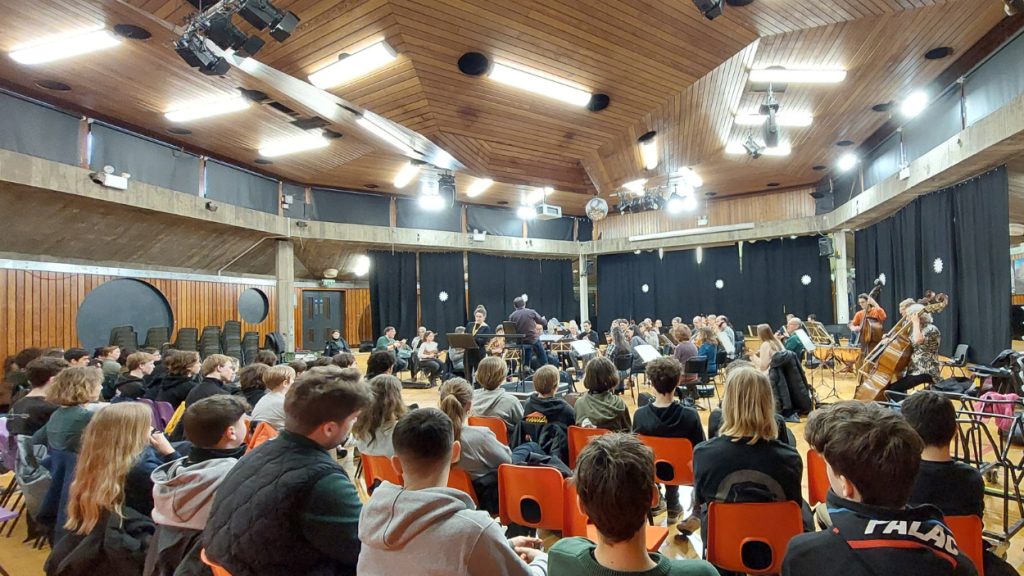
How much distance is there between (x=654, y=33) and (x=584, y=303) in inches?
495

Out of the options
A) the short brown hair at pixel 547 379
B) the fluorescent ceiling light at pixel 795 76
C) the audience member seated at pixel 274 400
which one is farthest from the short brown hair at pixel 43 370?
the fluorescent ceiling light at pixel 795 76

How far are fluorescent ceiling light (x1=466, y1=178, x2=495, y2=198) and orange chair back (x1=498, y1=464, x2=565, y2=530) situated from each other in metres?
10.4

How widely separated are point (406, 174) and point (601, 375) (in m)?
9.38

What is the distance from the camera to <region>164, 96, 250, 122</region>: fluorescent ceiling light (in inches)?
304

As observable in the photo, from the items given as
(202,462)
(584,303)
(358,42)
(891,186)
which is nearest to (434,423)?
(202,462)

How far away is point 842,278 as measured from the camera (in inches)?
520

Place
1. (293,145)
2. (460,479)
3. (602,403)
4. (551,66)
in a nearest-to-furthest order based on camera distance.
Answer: (460,479), (602,403), (551,66), (293,145)

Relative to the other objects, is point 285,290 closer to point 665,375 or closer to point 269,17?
point 269,17

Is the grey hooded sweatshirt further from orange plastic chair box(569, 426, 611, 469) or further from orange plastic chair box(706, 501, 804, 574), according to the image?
orange plastic chair box(569, 426, 611, 469)

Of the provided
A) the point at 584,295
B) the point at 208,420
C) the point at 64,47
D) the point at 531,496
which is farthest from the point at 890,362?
the point at 584,295

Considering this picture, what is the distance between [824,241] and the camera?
1304 cm

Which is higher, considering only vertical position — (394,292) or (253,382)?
(394,292)

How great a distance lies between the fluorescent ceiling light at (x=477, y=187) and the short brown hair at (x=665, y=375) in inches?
378

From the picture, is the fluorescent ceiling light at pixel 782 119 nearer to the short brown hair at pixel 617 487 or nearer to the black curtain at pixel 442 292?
the short brown hair at pixel 617 487
